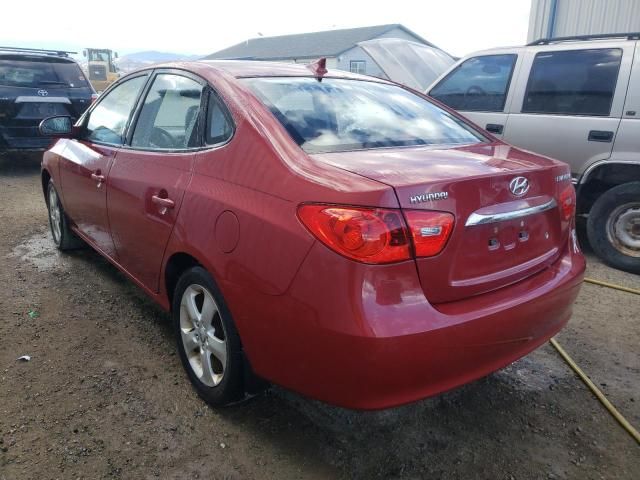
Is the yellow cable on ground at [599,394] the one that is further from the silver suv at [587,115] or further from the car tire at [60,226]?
the car tire at [60,226]

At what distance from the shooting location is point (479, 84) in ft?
17.3

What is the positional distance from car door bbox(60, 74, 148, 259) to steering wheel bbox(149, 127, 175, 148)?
37 cm

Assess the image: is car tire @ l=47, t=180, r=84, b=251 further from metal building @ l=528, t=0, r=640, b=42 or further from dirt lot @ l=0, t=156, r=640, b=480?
metal building @ l=528, t=0, r=640, b=42

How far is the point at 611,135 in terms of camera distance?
4.37 m

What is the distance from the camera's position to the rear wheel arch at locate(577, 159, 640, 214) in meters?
4.39

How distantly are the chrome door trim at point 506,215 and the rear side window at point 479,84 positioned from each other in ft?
10.4

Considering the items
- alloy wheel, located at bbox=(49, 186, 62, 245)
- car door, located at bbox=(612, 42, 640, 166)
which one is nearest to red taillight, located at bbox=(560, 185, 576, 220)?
car door, located at bbox=(612, 42, 640, 166)

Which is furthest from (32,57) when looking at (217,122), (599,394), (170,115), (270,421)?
(599,394)

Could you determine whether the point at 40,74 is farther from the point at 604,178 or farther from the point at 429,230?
the point at 429,230

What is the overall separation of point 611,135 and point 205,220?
3.65 m

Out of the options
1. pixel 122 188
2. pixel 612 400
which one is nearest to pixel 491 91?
pixel 612 400

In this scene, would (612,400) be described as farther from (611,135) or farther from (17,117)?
(17,117)

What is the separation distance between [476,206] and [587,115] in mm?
3272

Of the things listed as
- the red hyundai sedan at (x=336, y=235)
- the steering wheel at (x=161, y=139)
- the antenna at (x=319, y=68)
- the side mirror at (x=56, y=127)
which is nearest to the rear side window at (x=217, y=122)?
the red hyundai sedan at (x=336, y=235)
